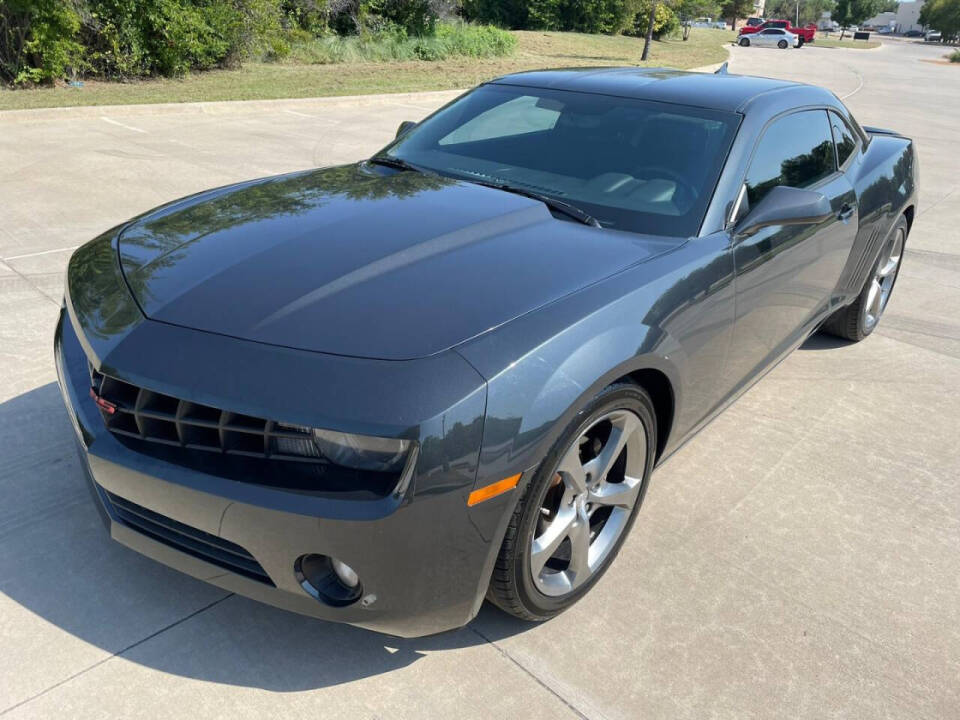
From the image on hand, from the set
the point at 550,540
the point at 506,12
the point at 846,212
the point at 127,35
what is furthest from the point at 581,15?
→ the point at 550,540

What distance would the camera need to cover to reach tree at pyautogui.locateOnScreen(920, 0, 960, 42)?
8269 cm

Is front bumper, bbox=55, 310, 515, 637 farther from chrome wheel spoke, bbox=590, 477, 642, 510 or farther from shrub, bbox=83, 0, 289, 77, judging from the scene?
shrub, bbox=83, 0, 289, 77

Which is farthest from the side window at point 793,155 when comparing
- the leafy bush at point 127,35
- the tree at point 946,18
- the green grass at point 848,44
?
the tree at point 946,18

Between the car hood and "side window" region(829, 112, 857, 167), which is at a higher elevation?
"side window" region(829, 112, 857, 167)

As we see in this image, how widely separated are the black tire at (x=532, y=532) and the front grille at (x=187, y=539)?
0.63m

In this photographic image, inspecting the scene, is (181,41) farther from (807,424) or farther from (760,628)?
(760,628)

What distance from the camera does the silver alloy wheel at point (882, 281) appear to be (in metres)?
4.86

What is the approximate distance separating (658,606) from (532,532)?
69 cm

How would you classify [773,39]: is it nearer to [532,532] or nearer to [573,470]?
[573,470]

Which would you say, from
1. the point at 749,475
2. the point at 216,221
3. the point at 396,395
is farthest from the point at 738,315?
the point at 216,221

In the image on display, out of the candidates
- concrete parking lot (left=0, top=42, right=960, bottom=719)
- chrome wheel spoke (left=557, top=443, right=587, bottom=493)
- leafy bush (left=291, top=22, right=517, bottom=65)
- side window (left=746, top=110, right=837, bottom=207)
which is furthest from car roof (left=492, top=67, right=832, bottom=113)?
leafy bush (left=291, top=22, right=517, bottom=65)

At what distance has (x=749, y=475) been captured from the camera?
3.49 metres

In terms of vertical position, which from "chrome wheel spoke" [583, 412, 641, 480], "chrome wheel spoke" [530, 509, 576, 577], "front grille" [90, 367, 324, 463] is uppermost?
"front grille" [90, 367, 324, 463]

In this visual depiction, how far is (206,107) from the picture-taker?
12094 millimetres
